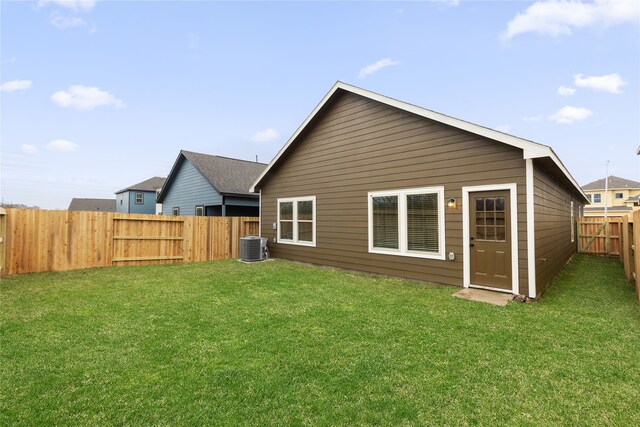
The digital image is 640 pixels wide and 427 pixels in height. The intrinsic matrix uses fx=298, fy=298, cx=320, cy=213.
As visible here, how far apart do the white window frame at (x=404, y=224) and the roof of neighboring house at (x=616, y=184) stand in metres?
44.8

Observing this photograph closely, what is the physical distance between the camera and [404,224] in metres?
7.50

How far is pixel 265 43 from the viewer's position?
1373cm

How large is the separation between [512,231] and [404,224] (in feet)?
7.71

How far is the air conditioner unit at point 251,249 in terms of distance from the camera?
10.7 meters

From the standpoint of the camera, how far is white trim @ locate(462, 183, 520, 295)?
576 cm

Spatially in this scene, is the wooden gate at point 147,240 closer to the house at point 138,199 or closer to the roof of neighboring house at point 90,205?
the house at point 138,199

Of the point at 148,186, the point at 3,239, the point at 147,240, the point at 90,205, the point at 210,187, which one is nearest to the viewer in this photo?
the point at 3,239

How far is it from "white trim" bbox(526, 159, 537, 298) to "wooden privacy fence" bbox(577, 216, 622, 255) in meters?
9.53

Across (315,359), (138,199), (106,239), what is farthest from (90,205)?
(315,359)

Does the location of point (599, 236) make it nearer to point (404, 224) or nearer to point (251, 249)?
point (404, 224)

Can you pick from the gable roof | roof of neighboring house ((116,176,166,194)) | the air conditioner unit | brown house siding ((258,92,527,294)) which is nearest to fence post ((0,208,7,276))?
the air conditioner unit

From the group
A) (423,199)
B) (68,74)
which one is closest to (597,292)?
(423,199)

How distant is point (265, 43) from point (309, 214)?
29.3 ft

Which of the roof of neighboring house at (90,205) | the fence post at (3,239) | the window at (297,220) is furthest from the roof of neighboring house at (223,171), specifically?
the roof of neighboring house at (90,205)
